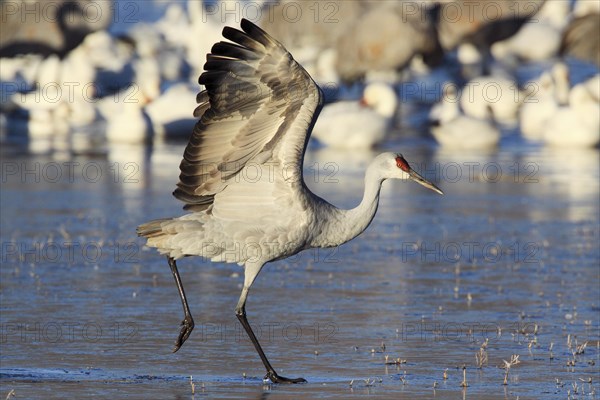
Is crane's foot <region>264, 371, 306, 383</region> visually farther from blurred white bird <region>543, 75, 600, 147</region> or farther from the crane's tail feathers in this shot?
blurred white bird <region>543, 75, 600, 147</region>

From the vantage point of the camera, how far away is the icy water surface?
7.53 m

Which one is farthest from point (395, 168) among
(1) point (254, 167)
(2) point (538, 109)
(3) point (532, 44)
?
(3) point (532, 44)

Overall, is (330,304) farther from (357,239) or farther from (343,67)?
(343,67)

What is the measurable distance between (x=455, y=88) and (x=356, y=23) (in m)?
4.38

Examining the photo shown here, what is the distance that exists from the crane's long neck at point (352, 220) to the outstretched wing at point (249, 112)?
392 mm

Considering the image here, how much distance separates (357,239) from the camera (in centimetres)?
1331

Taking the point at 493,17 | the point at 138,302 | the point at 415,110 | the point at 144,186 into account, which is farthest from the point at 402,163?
the point at 493,17

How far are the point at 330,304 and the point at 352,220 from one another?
5.12 ft

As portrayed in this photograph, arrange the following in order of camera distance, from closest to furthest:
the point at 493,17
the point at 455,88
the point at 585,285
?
the point at 585,285
the point at 455,88
the point at 493,17

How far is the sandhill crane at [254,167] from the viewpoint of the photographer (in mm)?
7879

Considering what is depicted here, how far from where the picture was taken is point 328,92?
31453 millimetres

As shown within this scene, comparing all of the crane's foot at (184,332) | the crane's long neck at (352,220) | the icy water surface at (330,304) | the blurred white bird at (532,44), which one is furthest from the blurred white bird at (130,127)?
the crane's foot at (184,332)

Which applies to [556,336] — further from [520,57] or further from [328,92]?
[520,57]

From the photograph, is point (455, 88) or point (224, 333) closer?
point (224, 333)
